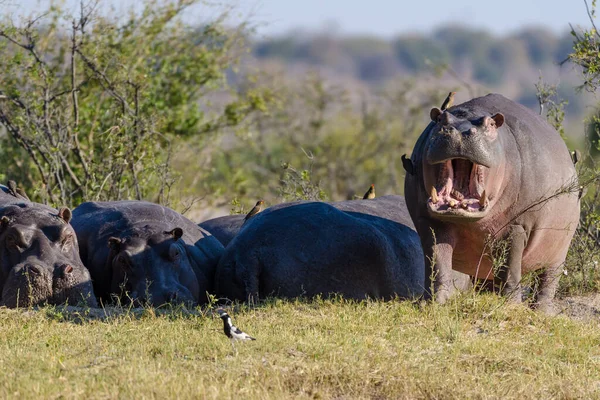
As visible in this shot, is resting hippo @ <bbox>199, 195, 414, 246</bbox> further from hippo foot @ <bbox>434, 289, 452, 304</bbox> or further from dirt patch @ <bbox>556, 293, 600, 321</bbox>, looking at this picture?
hippo foot @ <bbox>434, 289, 452, 304</bbox>

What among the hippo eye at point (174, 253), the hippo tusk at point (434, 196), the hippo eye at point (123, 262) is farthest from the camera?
the hippo eye at point (174, 253)

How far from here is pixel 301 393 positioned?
5.72 meters

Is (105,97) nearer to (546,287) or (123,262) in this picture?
(123,262)

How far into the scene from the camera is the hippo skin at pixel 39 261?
796cm

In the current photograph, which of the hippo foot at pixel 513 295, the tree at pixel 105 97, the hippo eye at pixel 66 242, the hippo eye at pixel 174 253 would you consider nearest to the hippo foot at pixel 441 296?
the hippo foot at pixel 513 295

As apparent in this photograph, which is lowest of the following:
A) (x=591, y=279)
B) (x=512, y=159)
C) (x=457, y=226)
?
(x=591, y=279)

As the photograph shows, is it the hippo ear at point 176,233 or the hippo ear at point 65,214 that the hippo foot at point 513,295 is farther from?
the hippo ear at point 65,214

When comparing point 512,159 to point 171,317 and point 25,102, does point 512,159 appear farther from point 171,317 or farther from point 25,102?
point 25,102

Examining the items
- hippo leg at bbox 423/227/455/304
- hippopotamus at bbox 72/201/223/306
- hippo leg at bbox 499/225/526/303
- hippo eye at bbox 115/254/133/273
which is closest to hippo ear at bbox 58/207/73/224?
hippopotamus at bbox 72/201/223/306

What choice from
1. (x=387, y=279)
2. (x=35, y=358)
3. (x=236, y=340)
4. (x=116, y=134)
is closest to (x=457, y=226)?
(x=387, y=279)

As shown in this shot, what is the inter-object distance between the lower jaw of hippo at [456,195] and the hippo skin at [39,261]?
107 inches

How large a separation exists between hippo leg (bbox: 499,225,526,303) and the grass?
6.1 inches

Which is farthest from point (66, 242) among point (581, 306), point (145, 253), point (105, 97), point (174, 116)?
point (174, 116)

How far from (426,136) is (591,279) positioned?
273 cm
